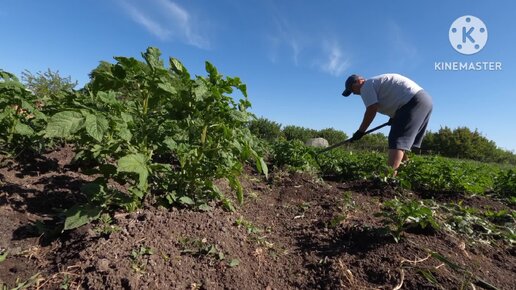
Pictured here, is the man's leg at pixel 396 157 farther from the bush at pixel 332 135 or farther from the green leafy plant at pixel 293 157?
the bush at pixel 332 135

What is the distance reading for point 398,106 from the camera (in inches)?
171

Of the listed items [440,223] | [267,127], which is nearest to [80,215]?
[440,223]

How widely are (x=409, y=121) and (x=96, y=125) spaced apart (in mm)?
3838

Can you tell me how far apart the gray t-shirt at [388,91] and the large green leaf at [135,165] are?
3.55 m

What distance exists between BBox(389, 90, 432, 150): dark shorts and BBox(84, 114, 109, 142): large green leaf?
362 centimetres

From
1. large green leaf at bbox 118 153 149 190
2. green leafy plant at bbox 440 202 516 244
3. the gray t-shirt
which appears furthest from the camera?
the gray t-shirt

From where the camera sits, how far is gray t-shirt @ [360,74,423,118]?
425 cm

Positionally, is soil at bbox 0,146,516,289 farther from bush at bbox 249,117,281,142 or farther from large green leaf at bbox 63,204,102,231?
bush at bbox 249,117,281,142

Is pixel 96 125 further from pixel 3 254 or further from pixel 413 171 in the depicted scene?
pixel 413 171

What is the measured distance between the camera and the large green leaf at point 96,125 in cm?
152

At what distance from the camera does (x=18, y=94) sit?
2.64 metres

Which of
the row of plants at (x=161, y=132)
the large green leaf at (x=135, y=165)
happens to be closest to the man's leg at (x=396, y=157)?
the row of plants at (x=161, y=132)

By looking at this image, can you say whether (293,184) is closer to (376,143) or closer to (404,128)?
(404,128)

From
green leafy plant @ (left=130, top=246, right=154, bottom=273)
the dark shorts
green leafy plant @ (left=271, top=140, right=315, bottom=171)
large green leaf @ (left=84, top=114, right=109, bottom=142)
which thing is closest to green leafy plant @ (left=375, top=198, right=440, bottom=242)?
green leafy plant @ (left=130, top=246, right=154, bottom=273)
